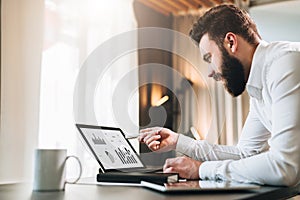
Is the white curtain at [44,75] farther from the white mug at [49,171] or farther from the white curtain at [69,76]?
the white mug at [49,171]

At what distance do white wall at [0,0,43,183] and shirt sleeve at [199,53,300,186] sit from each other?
0.67m

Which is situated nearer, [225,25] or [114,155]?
[114,155]

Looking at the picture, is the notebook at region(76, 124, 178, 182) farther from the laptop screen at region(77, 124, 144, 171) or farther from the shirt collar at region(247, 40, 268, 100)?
the shirt collar at region(247, 40, 268, 100)

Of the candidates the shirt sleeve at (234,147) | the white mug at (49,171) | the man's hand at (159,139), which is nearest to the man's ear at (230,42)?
the shirt sleeve at (234,147)

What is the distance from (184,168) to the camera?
3.59ft

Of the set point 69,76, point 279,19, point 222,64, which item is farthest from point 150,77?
point 279,19

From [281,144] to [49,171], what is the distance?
553 mm

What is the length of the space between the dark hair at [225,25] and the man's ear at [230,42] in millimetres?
11

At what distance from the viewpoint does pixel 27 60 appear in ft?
4.38

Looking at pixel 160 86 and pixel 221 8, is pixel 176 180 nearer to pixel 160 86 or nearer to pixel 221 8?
pixel 221 8

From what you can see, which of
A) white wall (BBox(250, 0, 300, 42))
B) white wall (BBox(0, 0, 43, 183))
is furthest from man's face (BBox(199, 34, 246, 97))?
white wall (BBox(250, 0, 300, 42))

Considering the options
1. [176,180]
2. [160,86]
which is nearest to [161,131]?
[176,180]

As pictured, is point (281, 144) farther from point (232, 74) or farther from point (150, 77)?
point (150, 77)

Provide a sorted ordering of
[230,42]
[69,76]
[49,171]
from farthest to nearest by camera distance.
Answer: [69,76], [230,42], [49,171]
